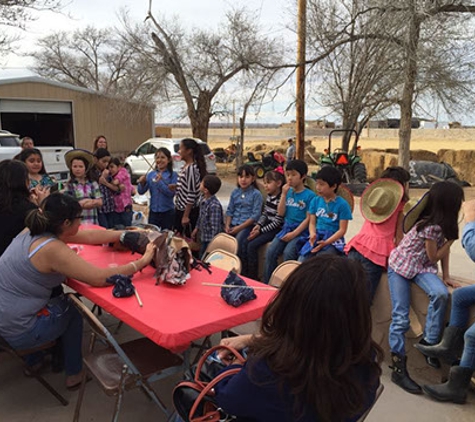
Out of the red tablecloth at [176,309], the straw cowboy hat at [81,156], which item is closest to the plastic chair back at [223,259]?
the red tablecloth at [176,309]

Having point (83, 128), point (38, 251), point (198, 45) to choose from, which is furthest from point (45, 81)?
point (38, 251)

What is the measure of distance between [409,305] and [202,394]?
2.32 metres

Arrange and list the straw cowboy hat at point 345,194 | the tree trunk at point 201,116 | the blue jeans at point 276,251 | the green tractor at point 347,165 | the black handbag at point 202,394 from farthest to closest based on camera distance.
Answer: the tree trunk at point 201,116
the green tractor at point 347,165
the straw cowboy hat at point 345,194
the blue jeans at point 276,251
the black handbag at point 202,394

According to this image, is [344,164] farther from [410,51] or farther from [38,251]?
[38,251]

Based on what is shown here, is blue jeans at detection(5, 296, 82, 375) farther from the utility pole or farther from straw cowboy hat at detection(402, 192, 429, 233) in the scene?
the utility pole

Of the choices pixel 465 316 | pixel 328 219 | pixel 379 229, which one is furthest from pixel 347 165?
pixel 465 316

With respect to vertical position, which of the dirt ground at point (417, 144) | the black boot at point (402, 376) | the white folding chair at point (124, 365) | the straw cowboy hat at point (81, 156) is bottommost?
the black boot at point (402, 376)

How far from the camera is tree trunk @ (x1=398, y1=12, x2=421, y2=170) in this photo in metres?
8.86

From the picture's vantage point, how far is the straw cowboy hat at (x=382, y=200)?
3.97 meters

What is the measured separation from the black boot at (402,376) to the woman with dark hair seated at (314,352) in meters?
2.04

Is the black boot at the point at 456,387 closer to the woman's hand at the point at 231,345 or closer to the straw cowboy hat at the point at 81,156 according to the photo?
the woman's hand at the point at 231,345

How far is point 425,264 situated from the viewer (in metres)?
3.56

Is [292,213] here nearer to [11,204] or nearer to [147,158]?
[11,204]

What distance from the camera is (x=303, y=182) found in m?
5.16
